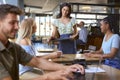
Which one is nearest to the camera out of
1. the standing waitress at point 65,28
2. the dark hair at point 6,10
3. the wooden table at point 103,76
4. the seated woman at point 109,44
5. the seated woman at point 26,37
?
the dark hair at point 6,10

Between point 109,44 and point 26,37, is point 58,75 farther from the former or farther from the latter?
point 109,44

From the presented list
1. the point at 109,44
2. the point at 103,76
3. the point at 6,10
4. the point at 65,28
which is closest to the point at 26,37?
the point at 65,28

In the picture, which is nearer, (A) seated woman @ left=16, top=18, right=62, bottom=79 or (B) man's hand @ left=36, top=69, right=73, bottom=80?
(B) man's hand @ left=36, top=69, right=73, bottom=80

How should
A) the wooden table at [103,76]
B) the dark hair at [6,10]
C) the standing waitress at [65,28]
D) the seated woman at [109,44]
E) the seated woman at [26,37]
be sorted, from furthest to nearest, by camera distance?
1. the standing waitress at [65,28]
2. the seated woman at [109,44]
3. the seated woman at [26,37]
4. the wooden table at [103,76]
5. the dark hair at [6,10]

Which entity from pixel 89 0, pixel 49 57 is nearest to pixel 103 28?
pixel 49 57

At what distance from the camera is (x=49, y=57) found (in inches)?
140

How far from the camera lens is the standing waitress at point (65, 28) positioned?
422cm

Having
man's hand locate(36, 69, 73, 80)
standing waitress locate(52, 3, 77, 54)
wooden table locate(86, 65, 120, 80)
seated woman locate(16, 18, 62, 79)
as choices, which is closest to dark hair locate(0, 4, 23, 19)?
man's hand locate(36, 69, 73, 80)

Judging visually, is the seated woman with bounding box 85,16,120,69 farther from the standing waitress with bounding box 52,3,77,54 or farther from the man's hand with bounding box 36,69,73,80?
the man's hand with bounding box 36,69,73,80

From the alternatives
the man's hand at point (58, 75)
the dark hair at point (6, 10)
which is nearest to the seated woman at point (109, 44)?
the man's hand at point (58, 75)

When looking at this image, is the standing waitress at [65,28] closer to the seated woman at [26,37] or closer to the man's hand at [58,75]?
the seated woman at [26,37]

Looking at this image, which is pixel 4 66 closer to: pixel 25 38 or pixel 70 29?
pixel 25 38

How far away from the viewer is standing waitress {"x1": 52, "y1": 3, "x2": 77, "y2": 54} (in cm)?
422

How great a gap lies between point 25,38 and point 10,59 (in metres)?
1.66
